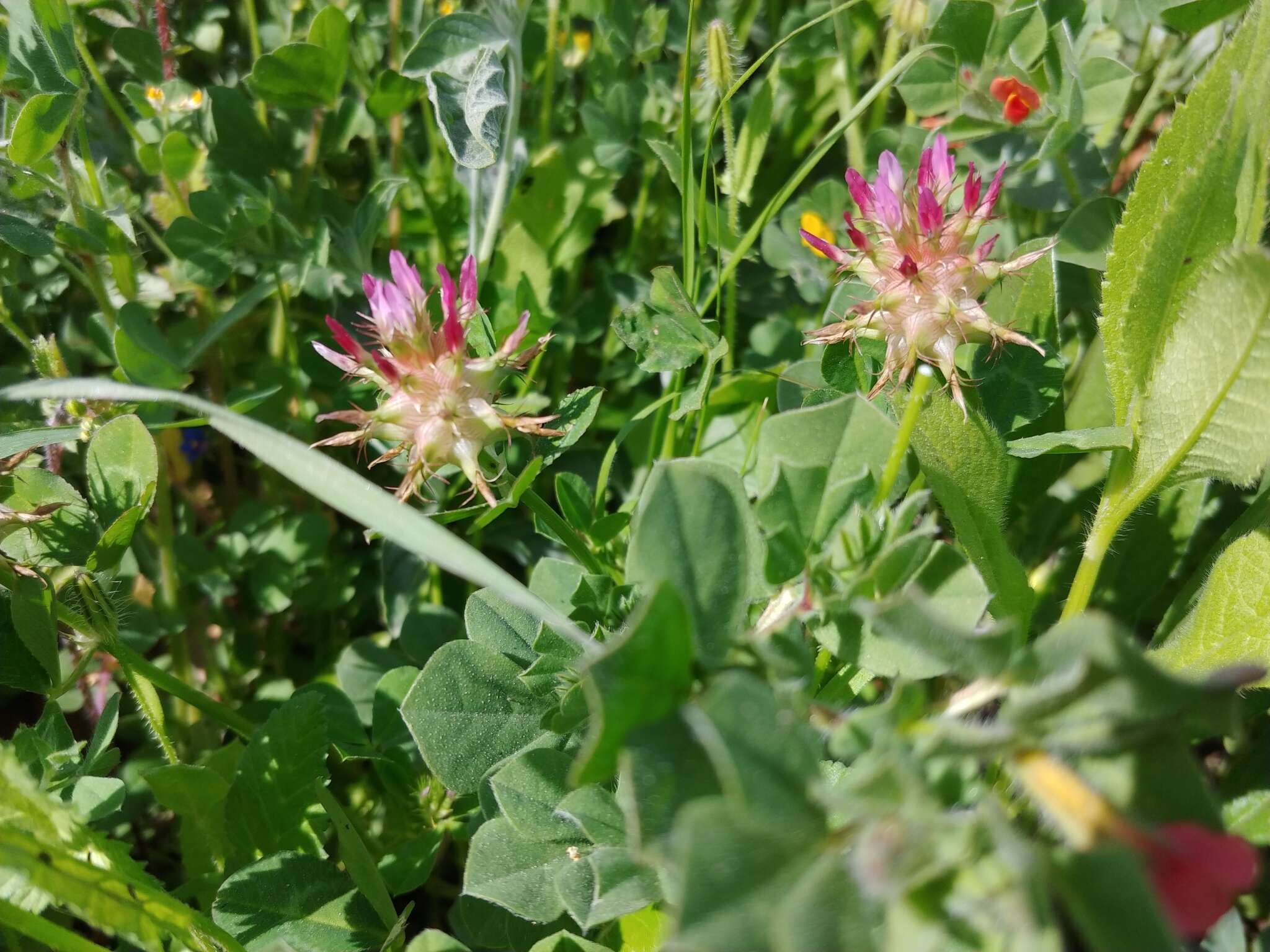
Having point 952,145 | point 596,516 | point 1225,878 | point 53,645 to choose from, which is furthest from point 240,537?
point 1225,878

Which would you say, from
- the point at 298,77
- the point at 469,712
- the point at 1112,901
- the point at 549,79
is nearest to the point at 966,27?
the point at 549,79

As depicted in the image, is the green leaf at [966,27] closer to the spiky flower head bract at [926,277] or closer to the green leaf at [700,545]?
the spiky flower head bract at [926,277]

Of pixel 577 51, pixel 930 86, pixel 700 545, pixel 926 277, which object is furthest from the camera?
pixel 577 51

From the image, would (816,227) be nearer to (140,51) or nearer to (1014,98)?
(1014,98)

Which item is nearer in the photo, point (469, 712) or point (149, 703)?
point (469, 712)

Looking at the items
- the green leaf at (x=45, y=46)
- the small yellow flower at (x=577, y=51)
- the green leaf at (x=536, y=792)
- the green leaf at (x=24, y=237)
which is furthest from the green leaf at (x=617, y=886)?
the small yellow flower at (x=577, y=51)

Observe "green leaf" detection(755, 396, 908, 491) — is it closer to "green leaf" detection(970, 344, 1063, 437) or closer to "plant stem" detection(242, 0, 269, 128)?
"green leaf" detection(970, 344, 1063, 437)
